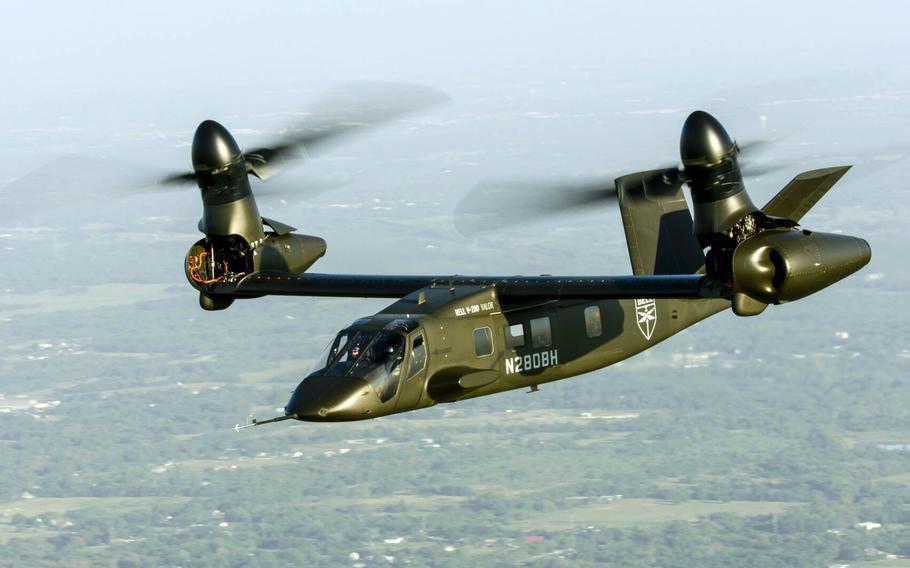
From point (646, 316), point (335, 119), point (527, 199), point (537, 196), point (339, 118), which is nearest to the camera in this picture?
point (527, 199)

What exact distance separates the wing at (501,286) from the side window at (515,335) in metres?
0.89

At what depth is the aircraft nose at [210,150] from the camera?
49375 millimetres

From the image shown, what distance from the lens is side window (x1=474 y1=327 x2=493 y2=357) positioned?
4450cm

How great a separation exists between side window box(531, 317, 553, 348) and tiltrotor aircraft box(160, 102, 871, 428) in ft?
0.15

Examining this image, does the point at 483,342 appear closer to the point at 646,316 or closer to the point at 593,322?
the point at 593,322

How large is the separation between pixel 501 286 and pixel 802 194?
33.3ft

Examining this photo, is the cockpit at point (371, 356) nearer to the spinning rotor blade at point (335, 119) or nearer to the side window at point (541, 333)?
the side window at point (541, 333)

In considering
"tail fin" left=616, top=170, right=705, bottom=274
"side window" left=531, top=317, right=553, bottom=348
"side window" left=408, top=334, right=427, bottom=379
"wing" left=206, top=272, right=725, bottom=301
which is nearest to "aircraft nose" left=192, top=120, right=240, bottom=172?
"wing" left=206, top=272, right=725, bottom=301

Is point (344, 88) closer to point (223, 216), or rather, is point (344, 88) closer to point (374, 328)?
point (223, 216)

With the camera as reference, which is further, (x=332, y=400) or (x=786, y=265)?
(x=332, y=400)

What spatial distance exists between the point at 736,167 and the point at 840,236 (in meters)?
3.66

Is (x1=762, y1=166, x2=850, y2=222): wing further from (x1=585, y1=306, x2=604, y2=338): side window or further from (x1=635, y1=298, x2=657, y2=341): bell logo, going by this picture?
(x1=585, y1=306, x2=604, y2=338): side window

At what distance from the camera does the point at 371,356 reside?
42.6 m

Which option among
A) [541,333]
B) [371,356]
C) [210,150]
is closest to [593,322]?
[541,333]
